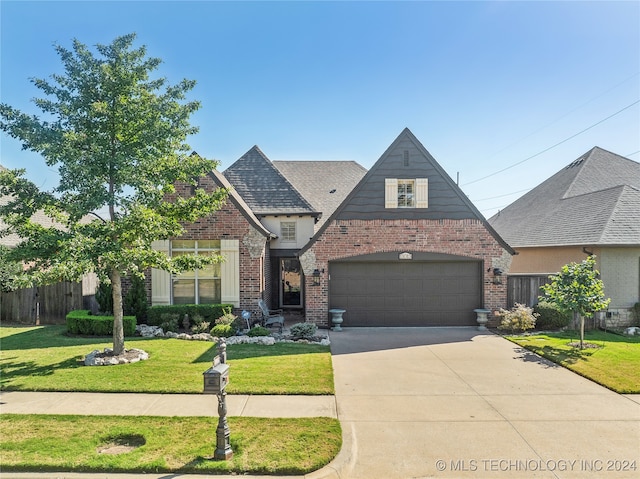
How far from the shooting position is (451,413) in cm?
608

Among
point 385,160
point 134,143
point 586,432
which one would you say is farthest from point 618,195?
point 134,143

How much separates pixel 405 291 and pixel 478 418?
7174 mm

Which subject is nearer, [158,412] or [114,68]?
[158,412]

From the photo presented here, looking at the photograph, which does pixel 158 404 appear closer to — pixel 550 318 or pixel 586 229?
pixel 550 318

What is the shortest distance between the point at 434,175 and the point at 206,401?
10.2 metres

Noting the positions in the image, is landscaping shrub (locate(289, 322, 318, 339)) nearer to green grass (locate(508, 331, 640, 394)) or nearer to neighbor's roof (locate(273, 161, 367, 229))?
green grass (locate(508, 331, 640, 394))

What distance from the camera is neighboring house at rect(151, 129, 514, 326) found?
508 inches

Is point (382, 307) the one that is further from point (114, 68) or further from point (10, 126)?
point (10, 126)

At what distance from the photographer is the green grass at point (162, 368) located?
23.2 feet

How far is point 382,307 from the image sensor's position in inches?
511

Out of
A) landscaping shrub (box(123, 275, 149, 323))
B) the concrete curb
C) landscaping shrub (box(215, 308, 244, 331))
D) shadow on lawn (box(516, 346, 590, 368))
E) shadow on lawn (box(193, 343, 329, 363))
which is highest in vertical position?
landscaping shrub (box(123, 275, 149, 323))

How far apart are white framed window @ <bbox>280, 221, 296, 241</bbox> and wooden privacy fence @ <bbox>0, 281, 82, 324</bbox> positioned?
8.13m

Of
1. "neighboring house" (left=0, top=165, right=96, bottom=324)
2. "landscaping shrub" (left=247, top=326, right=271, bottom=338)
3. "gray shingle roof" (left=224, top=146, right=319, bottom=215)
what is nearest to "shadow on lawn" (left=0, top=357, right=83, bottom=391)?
"landscaping shrub" (left=247, top=326, right=271, bottom=338)

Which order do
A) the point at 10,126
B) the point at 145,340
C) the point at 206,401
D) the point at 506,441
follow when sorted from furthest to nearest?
the point at 145,340 → the point at 10,126 → the point at 206,401 → the point at 506,441
